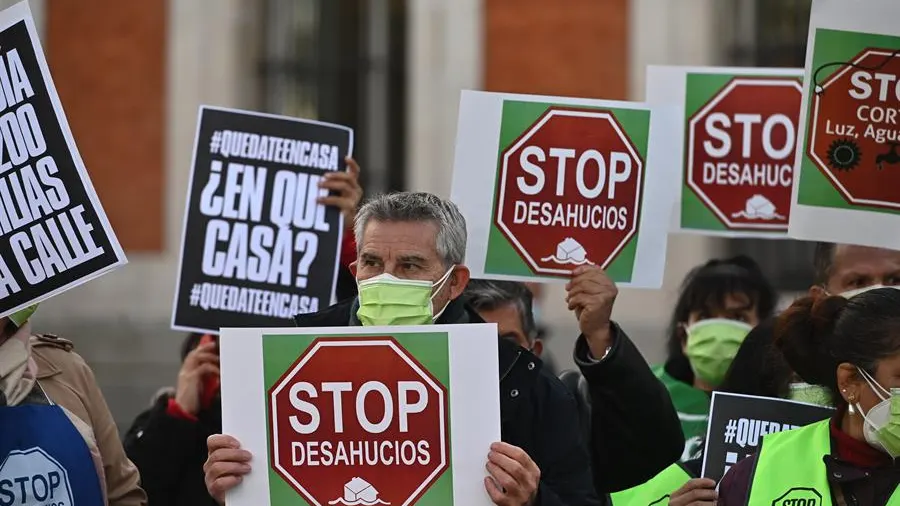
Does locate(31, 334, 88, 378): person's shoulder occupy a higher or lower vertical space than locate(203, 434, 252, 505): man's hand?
higher

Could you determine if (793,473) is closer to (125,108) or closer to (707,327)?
(707,327)

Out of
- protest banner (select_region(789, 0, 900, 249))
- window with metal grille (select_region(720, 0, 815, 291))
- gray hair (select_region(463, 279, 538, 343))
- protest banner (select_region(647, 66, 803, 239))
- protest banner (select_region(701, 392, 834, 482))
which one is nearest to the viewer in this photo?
protest banner (select_region(701, 392, 834, 482))

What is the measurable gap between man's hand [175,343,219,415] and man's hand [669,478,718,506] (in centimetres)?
158

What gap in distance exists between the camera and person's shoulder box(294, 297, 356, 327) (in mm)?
3982

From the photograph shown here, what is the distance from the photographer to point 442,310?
396cm

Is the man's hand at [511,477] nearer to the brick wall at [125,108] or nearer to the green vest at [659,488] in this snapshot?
the green vest at [659,488]

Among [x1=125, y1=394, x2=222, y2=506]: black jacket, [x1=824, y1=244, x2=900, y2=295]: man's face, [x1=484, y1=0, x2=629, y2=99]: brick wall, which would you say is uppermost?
[x1=484, y1=0, x2=629, y2=99]: brick wall

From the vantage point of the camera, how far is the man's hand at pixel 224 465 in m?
3.53

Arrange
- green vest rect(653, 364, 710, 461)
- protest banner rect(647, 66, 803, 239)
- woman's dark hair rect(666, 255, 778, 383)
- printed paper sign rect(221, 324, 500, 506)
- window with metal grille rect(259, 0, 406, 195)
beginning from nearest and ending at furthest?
printed paper sign rect(221, 324, 500, 506) → green vest rect(653, 364, 710, 461) → woman's dark hair rect(666, 255, 778, 383) → protest banner rect(647, 66, 803, 239) → window with metal grille rect(259, 0, 406, 195)

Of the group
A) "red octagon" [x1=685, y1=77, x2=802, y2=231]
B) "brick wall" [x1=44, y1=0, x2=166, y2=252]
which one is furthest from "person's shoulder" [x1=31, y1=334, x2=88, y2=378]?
"brick wall" [x1=44, y1=0, x2=166, y2=252]

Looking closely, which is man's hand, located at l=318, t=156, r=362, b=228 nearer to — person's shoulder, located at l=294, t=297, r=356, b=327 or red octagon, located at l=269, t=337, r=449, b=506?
person's shoulder, located at l=294, t=297, r=356, b=327

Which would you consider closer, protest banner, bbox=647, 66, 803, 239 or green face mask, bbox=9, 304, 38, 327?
green face mask, bbox=9, 304, 38, 327

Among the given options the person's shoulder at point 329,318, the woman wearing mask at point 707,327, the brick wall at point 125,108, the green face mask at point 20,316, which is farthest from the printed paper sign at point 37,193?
the brick wall at point 125,108

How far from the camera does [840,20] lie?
4.74 metres
